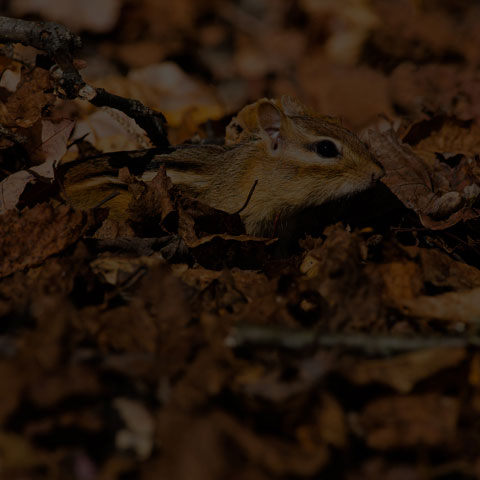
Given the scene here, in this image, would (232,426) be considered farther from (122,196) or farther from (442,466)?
(122,196)

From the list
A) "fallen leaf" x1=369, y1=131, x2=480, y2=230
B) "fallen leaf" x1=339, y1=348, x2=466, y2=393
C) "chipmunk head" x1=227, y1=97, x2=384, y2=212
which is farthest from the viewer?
"chipmunk head" x1=227, y1=97, x2=384, y2=212

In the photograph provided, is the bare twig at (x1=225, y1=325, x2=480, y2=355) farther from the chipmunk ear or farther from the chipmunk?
the chipmunk ear

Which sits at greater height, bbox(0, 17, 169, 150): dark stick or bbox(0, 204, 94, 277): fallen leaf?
bbox(0, 17, 169, 150): dark stick

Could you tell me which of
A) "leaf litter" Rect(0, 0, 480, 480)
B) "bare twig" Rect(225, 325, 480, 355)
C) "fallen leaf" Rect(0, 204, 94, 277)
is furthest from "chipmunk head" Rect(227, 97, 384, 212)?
"bare twig" Rect(225, 325, 480, 355)

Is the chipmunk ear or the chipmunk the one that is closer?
the chipmunk

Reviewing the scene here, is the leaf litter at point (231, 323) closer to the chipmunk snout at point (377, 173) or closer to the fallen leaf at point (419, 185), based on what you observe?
the fallen leaf at point (419, 185)

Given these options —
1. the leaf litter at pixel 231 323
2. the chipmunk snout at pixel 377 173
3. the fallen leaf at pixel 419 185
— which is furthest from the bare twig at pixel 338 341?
the chipmunk snout at pixel 377 173

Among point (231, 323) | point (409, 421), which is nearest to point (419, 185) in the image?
point (231, 323)

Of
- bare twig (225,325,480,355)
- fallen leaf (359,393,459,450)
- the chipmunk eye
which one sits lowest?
the chipmunk eye
